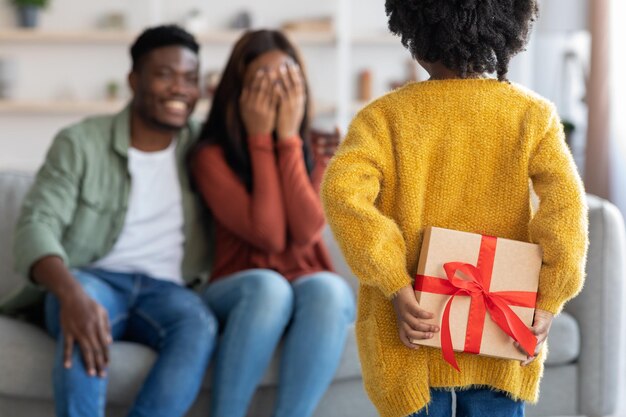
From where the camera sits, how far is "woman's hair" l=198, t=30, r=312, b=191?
7.09 ft

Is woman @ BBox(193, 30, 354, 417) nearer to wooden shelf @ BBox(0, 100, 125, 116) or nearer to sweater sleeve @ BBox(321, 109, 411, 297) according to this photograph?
sweater sleeve @ BBox(321, 109, 411, 297)

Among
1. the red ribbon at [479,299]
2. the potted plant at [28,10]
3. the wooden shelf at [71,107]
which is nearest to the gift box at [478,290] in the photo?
the red ribbon at [479,299]

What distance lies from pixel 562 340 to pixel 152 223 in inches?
38.7

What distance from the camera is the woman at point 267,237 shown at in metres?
Result: 1.88

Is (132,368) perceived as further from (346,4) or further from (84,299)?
(346,4)

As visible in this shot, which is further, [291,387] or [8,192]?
[8,192]

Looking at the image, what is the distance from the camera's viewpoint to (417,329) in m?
1.16

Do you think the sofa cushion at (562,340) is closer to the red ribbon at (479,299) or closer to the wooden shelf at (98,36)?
Answer: the red ribbon at (479,299)

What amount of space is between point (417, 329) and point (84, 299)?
89cm

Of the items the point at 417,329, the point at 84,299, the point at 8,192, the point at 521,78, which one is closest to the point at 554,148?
the point at 417,329

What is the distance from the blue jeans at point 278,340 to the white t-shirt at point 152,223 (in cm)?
19

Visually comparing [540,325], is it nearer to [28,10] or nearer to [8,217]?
[8,217]

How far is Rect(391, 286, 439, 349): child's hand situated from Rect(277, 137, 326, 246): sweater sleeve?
94 cm

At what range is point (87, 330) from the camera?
5.90ft
